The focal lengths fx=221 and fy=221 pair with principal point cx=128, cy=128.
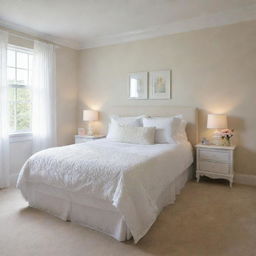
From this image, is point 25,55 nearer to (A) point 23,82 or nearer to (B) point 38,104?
(A) point 23,82

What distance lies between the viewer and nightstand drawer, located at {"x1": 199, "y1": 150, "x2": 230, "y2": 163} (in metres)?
3.53

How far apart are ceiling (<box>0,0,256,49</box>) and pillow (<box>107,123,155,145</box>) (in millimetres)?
1848

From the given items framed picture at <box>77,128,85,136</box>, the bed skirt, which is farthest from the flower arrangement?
framed picture at <box>77,128,85,136</box>

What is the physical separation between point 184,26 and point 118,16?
1.21 meters

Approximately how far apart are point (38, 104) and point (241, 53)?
370 centimetres

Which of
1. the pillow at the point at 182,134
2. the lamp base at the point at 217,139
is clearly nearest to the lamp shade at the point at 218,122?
the lamp base at the point at 217,139

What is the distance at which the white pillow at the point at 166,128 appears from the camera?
12.0ft

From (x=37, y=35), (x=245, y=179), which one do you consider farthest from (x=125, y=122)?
(x=37, y=35)

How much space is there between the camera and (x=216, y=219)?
99.5 inches

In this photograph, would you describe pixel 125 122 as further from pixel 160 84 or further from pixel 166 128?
pixel 160 84

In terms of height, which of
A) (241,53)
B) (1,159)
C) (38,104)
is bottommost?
(1,159)

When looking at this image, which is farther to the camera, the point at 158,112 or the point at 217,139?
the point at 158,112

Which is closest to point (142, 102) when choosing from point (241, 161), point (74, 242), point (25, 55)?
point (241, 161)

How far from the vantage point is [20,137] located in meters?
4.07
